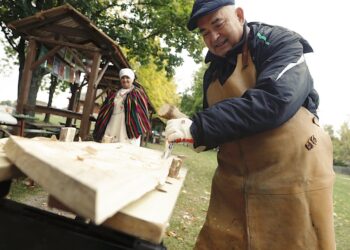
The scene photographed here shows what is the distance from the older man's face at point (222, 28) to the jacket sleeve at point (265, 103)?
0.27 m

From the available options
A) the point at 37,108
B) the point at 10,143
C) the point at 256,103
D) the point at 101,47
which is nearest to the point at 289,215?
the point at 256,103

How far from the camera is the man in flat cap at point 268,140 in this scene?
5.29 feet

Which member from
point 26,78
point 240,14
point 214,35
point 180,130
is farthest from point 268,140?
point 26,78

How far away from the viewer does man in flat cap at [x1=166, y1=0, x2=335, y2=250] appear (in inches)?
63.4

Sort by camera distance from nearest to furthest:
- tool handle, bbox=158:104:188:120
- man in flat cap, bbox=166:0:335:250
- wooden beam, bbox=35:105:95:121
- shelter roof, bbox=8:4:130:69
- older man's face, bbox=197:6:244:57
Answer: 1. man in flat cap, bbox=166:0:335:250
2. older man's face, bbox=197:6:244:57
3. tool handle, bbox=158:104:188:120
4. shelter roof, bbox=8:4:130:69
5. wooden beam, bbox=35:105:95:121

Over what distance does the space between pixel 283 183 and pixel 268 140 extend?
258 millimetres

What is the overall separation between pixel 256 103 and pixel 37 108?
9065 millimetres

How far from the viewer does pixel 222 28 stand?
197 cm

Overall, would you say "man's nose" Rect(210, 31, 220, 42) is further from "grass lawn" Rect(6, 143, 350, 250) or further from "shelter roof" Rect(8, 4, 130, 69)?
"shelter roof" Rect(8, 4, 130, 69)

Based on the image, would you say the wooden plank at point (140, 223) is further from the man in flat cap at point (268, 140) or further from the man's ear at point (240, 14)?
the man's ear at point (240, 14)

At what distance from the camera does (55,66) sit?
35.3ft

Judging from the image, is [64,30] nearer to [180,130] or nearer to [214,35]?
[214,35]

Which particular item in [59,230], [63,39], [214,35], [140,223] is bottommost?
[59,230]

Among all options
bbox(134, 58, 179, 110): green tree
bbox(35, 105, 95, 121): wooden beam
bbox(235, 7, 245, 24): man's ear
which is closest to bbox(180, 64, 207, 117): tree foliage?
bbox(134, 58, 179, 110): green tree
